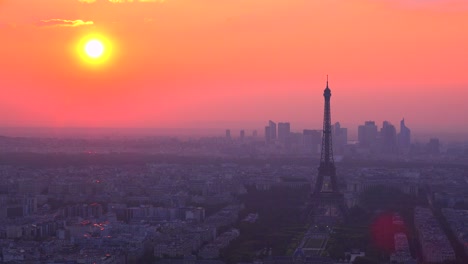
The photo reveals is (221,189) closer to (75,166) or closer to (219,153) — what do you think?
(75,166)

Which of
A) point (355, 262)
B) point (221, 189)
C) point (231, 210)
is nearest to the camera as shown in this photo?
point (355, 262)

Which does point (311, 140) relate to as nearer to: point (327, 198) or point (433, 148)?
point (433, 148)

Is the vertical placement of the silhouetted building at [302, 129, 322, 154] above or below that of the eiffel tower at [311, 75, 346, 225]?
above

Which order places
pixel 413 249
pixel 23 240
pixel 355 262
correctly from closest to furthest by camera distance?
1. pixel 355 262
2. pixel 413 249
3. pixel 23 240

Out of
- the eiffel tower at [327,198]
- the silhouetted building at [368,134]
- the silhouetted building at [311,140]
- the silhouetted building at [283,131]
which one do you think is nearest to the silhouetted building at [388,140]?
the silhouetted building at [368,134]

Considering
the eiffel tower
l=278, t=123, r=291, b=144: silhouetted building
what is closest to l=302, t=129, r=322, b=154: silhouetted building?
l=278, t=123, r=291, b=144: silhouetted building

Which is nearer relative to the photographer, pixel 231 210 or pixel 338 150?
pixel 231 210

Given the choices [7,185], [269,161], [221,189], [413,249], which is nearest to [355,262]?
[413,249]

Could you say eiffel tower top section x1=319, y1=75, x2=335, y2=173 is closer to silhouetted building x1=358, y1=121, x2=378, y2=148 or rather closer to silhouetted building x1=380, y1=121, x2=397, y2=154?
silhouetted building x1=380, y1=121, x2=397, y2=154
